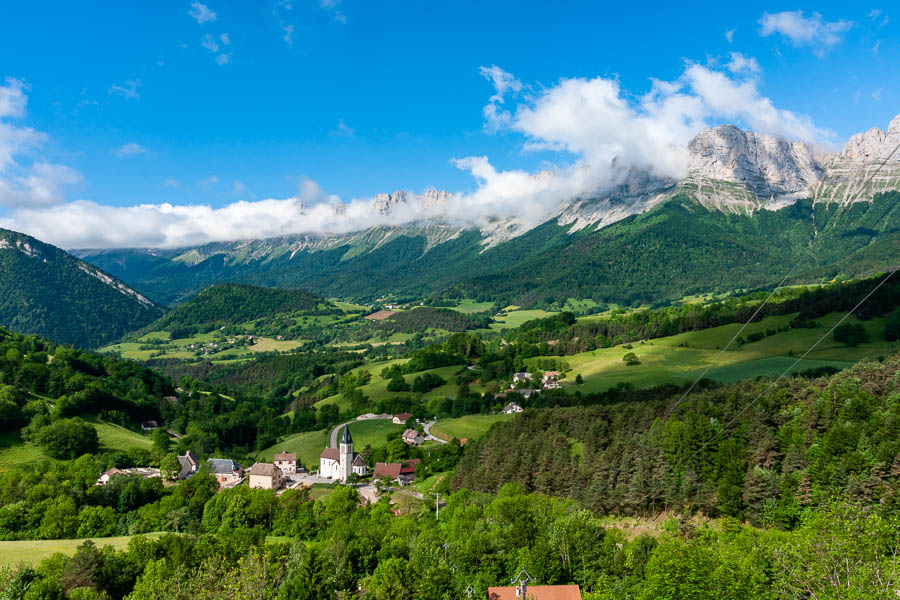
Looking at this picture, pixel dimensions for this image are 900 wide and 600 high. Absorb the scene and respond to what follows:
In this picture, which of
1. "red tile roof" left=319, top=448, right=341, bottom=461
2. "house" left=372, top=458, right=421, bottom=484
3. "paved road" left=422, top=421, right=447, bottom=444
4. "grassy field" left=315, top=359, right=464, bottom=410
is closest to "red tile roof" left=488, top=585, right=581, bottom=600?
"house" left=372, top=458, right=421, bottom=484

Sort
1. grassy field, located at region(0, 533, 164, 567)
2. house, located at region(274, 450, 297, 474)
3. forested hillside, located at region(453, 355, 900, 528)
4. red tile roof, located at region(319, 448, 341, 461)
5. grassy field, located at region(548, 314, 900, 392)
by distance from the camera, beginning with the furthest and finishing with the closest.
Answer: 1. grassy field, located at region(548, 314, 900, 392)
2. house, located at region(274, 450, 297, 474)
3. red tile roof, located at region(319, 448, 341, 461)
4. forested hillside, located at region(453, 355, 900, 528)
5. grassy field, located at region(0, 533, 164, 567)

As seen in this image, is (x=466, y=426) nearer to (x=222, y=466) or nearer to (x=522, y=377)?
(x=522, y=377)

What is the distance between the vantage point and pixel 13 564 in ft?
119

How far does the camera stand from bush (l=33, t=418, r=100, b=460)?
7106 cm

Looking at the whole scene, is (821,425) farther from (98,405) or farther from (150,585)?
(98,405)

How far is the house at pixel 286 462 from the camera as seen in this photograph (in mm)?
83062

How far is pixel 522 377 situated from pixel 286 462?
56354 mm

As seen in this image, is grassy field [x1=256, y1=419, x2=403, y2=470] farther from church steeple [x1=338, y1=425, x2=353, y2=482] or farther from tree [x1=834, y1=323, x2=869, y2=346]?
tree [x1=834, y1=323, x2=869, y2=346]

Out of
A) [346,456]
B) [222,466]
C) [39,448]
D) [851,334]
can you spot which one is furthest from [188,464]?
[851,334]

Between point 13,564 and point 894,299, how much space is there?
133 m

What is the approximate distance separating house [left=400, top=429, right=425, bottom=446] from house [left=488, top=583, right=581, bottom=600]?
57477mm

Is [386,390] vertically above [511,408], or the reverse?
[386,390]

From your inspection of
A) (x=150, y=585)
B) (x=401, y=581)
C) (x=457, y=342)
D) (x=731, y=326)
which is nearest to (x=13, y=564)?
(x=150, y=585)

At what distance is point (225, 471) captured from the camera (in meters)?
74.2
